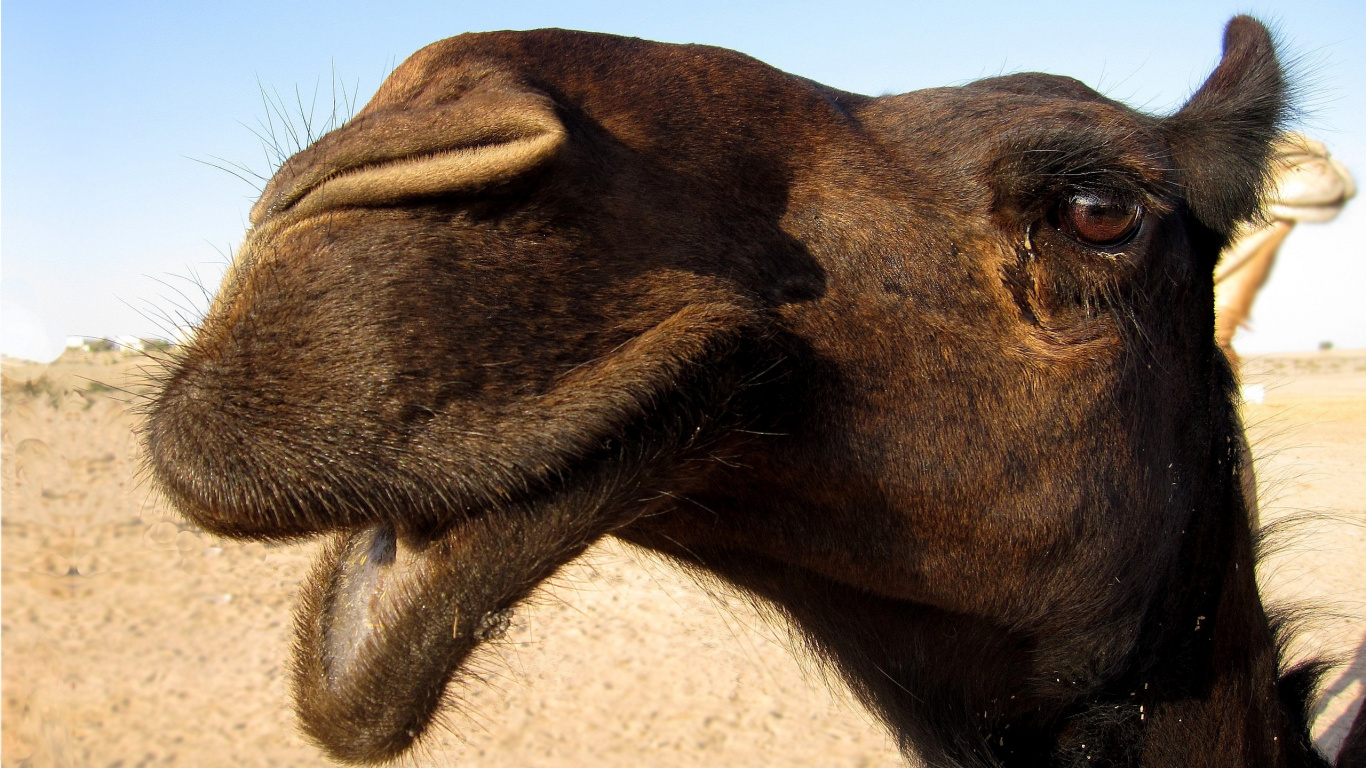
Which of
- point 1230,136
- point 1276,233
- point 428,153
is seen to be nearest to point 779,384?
point 428,153

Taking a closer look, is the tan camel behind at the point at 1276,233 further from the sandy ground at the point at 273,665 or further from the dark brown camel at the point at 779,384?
the dark brown camel at the point at 779,384

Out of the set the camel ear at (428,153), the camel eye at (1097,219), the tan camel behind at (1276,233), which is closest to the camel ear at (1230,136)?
the camel eye at (1097,219)

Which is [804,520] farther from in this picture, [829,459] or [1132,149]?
[1132,149]

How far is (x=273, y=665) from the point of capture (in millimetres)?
5059

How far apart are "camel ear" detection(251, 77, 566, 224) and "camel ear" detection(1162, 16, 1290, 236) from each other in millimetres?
1288

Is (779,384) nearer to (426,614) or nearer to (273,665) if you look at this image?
(426,614)

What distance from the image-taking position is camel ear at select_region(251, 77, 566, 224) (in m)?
1.12

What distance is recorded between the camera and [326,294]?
1.08 metres

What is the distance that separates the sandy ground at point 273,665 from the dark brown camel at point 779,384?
3.61 ft

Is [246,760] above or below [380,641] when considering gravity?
below

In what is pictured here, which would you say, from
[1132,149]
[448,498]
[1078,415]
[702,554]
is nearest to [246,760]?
[702,554]

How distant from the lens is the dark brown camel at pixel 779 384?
1096mm

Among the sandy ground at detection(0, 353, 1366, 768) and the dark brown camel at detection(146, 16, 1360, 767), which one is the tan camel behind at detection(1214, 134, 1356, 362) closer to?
the sandy ground at detection(0, 353, 1366, 768)

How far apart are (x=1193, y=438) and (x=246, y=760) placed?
13.5 feet
